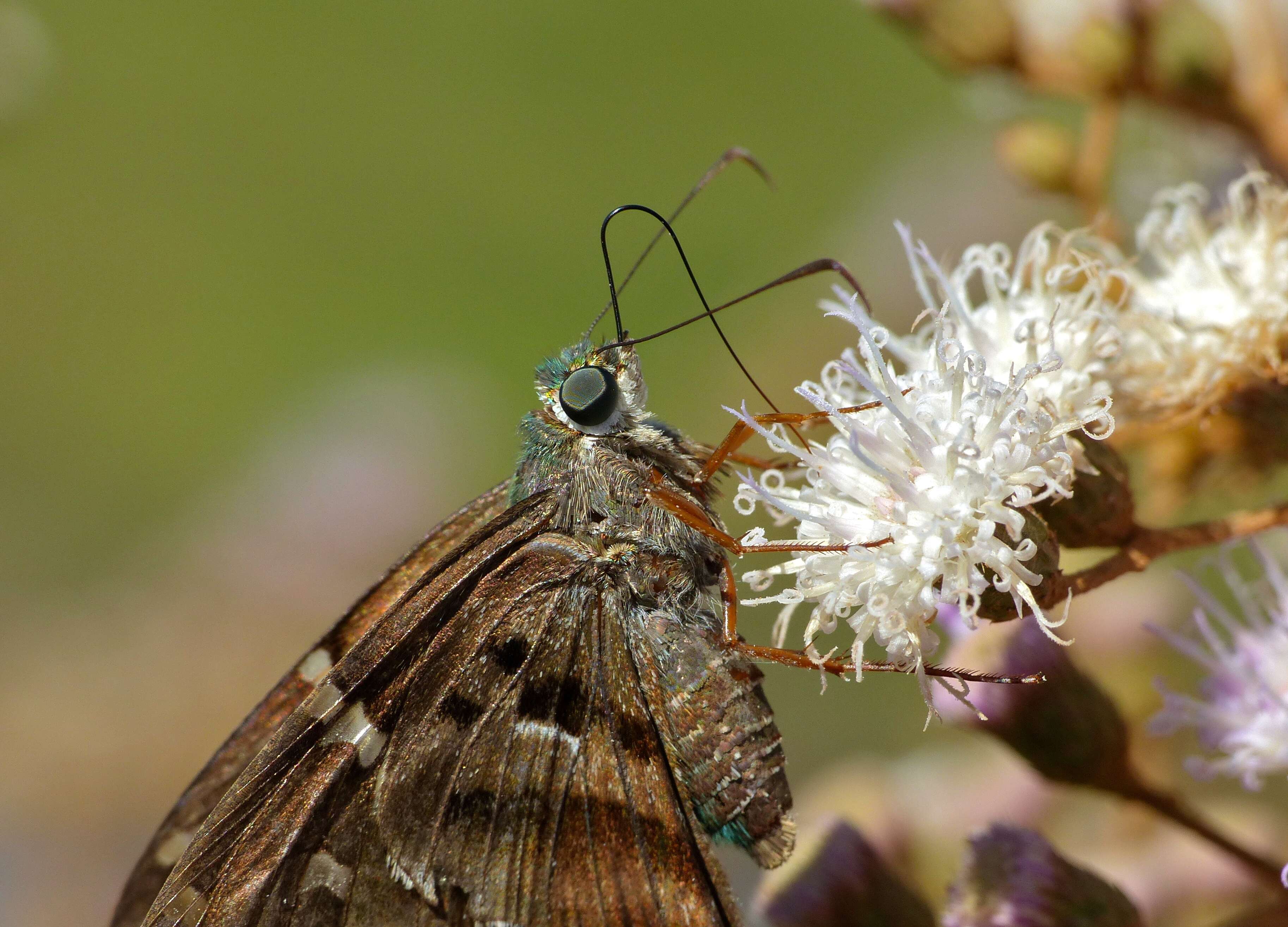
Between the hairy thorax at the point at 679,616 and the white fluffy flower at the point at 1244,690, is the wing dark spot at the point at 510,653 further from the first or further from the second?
the white fluffy flower at the point at 1244,690

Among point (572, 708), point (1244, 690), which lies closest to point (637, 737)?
point (572, 708)

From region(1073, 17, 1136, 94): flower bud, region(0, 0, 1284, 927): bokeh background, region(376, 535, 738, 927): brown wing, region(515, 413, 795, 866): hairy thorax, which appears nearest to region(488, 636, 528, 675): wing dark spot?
region(376, 535, 738, 927): brown wing

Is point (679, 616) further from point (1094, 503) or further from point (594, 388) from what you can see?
point (1094, 503)

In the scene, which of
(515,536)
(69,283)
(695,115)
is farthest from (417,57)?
(515,536)

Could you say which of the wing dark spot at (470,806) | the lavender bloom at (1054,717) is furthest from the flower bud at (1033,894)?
the wing dark spot at (470,806)

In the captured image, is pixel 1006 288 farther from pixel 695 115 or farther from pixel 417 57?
pixel 417 57

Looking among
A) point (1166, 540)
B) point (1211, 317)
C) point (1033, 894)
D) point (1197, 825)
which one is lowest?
point (1197, 825)

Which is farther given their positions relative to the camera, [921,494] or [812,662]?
[812,662]
